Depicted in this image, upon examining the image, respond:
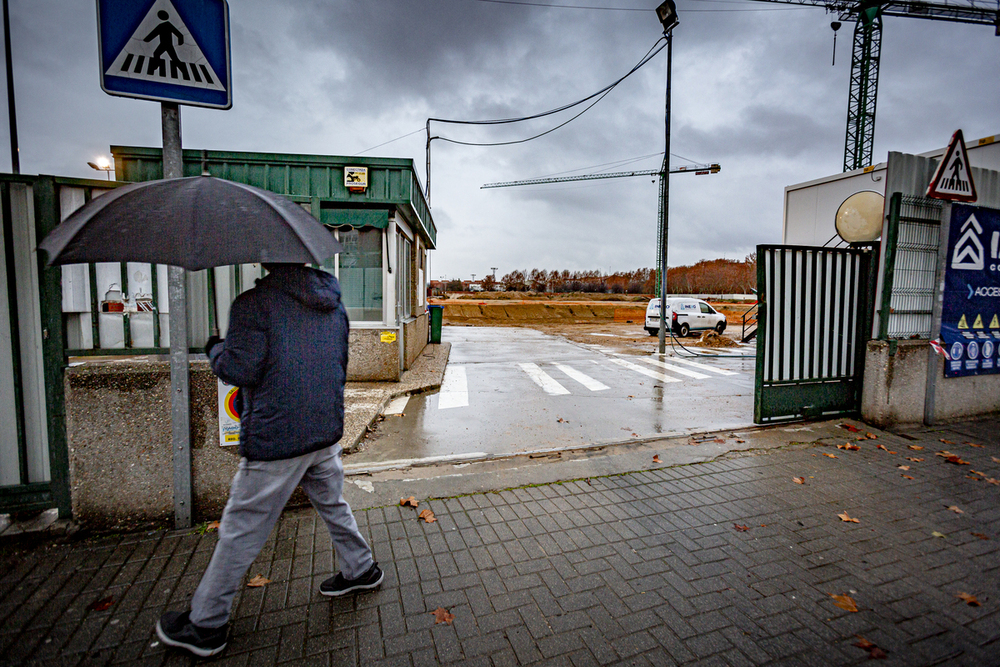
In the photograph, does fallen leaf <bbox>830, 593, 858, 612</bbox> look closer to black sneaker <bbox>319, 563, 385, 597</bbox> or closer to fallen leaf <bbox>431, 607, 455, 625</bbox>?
fallen leaf <bbox>431, 607, 455, 625</bbox>

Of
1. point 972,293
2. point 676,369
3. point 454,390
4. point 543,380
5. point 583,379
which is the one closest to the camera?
point 972,293

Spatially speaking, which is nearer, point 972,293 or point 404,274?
point 972,293

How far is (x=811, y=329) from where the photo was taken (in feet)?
20.5

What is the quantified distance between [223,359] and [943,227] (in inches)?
321

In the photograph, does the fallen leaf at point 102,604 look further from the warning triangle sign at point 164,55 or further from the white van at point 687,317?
the white van at point 687,317

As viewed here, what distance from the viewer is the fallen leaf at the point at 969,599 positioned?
106 inches

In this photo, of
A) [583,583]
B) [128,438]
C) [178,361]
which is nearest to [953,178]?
[583,583]

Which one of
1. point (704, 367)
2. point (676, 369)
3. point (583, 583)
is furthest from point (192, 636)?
point (704, 367)

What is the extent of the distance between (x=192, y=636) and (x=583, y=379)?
9.17 m

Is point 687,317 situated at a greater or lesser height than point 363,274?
lesser

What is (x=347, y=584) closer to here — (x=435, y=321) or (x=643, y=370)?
(x=643, y=370)

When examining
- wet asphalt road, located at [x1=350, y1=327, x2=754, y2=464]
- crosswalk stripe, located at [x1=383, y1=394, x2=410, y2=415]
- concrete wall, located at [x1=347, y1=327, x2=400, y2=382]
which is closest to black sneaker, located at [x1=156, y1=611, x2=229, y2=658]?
wet asphalt road, located at [x1=350, y1=327, x2=754, y2=464]

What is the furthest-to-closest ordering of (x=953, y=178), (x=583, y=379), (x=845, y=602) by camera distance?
(x=583, y=379)
(x=953, y=178)
(x=845, y=602)

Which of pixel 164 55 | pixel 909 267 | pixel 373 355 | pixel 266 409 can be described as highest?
pixel 164 55
